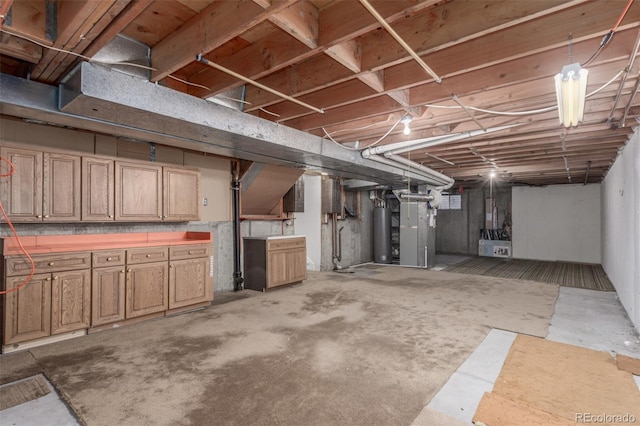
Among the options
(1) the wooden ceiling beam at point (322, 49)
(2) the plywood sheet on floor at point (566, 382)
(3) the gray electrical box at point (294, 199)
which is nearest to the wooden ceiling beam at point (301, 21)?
(1) the wooden ceiling beam at point (322, 49)

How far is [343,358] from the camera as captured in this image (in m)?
2.61

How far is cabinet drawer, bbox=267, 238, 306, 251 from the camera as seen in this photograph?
5.04 metres

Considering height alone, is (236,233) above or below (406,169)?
below

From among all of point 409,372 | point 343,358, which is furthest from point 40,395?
point 409,372

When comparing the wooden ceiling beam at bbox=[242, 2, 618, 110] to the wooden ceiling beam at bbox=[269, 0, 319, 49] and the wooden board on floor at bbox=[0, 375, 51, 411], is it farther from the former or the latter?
the wooden board on floor at bbox=[0, 375, 51, 411]

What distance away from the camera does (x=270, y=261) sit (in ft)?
16.5

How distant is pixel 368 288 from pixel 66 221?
409 centimetres

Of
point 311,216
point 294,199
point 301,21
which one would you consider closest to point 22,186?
point 301,21

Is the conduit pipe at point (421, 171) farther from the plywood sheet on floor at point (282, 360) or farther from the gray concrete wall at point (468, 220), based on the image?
the gray concrete wall at point (468, 220)

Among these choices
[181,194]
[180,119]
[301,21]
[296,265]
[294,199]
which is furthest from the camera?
[294,199]

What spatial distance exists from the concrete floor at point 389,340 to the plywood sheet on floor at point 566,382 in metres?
0.12

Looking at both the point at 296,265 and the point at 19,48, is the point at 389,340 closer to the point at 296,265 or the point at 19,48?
the point at 296,265

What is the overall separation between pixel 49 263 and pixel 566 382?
4.25 meters

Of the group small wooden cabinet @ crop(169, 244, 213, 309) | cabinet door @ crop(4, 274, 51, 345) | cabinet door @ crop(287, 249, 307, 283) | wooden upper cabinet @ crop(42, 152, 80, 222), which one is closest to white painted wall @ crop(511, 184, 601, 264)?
cabinet door @ crop(287, 249, 307, 283)
